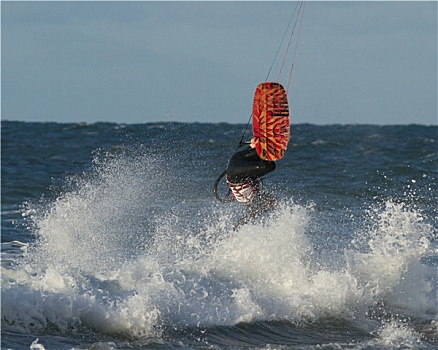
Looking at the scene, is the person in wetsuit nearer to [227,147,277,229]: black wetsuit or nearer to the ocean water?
[227,147,277,229]: black wetsuit

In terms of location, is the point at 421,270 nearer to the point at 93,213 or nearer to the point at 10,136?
the point at 93,213

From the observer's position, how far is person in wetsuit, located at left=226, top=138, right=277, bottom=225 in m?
8.20

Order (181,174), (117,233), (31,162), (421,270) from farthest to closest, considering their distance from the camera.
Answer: (31,162) < (181,174) < (117,233) < (421,270)

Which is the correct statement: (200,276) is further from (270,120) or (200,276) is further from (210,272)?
(270,120)

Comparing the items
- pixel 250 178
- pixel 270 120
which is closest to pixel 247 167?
pixel 250 178

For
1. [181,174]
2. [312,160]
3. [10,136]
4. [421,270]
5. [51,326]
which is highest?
[10,136]

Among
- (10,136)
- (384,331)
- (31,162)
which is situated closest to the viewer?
(384,331)

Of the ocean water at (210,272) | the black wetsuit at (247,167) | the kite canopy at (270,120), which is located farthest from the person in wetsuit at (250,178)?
the ocean water at (210,272)

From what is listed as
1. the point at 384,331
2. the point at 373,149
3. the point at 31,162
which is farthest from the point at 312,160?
the point at 384,331

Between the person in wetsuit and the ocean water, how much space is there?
45 centimetres

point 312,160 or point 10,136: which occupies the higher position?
point 10,136

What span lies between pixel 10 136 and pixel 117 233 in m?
25.7

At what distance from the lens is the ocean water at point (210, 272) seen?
683 cm

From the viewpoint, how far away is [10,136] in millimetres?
35125
